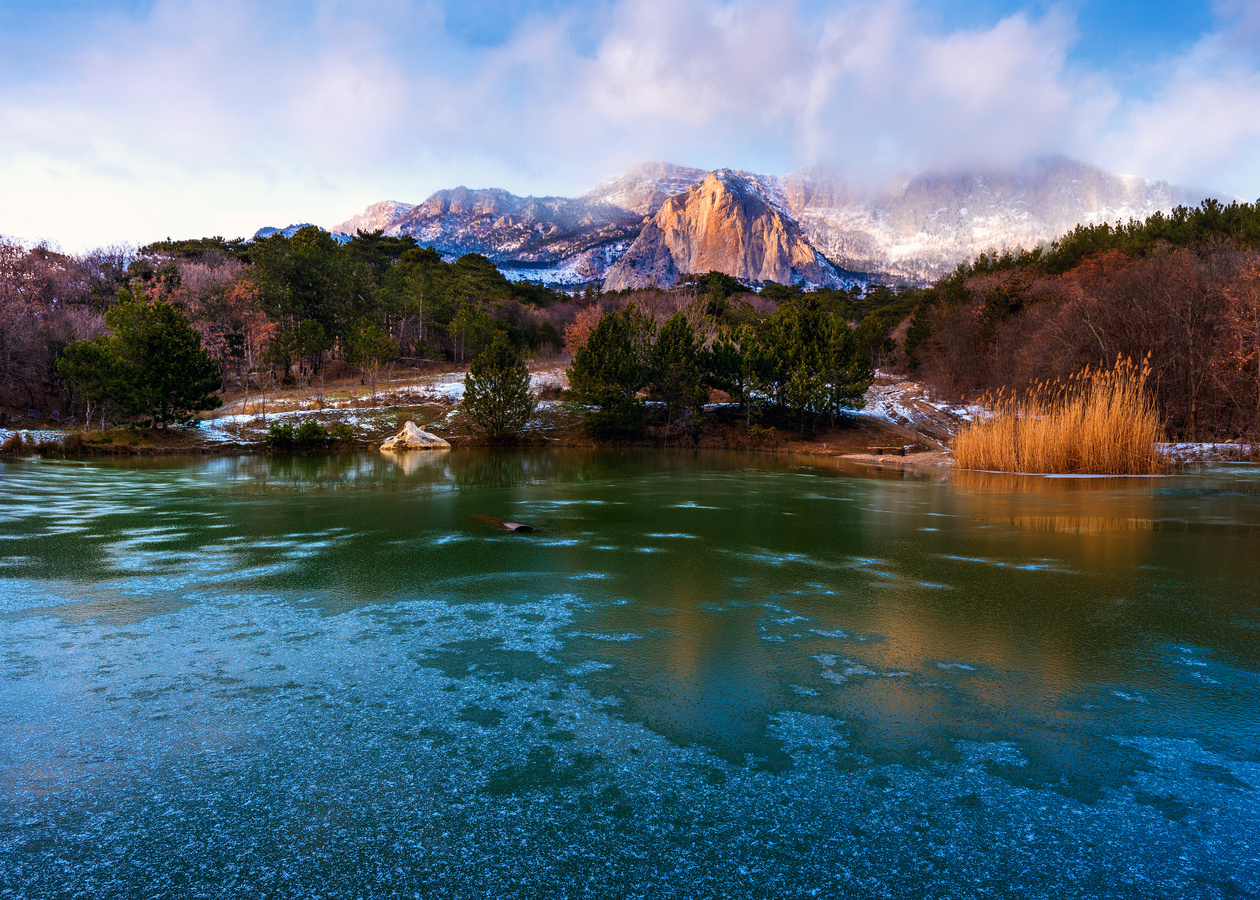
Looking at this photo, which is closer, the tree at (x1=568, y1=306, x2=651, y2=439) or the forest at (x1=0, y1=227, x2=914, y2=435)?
the forest at (x1=0, y1=227, x2=914, y2=435)

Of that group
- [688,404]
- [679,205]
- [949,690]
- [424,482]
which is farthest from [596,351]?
[679,205]

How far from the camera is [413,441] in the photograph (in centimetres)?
2494

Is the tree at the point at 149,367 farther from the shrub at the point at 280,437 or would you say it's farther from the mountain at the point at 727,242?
the mountain at the point at 727,242

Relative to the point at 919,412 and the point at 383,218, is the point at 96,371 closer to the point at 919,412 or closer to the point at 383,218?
Result: the point at 919,412

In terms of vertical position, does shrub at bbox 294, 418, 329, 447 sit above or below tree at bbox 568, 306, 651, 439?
below

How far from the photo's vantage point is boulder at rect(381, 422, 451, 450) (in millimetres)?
24734

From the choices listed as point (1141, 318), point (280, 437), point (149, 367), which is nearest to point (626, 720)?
point (280, 437)

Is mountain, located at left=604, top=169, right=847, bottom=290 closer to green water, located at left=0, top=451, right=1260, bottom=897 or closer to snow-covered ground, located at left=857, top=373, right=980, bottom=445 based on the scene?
snow-covered ground, located at left=857, top=373, right=980, bottom=445

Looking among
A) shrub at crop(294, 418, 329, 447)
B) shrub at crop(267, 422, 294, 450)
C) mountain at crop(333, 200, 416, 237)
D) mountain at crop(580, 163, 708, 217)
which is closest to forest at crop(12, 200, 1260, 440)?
shrub at crop(267, 422, 294, 450)

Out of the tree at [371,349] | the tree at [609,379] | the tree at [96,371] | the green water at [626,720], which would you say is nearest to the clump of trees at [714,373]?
the tree at [609,379]

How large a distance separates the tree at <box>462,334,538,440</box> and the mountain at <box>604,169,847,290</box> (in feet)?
360

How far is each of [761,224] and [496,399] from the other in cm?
12665

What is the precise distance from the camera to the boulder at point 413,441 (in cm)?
2473

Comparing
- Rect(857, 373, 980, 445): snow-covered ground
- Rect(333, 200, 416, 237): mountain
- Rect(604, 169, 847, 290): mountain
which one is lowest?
Rect(857, 373, 980, 445): snow-covered ground
